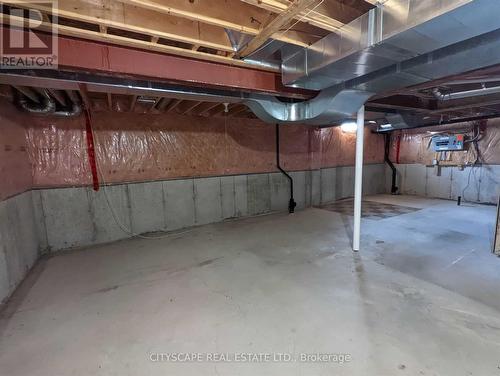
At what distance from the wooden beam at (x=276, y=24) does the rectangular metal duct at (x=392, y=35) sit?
451mm

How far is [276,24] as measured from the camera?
1685 mm

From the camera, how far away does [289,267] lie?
2.88 meters

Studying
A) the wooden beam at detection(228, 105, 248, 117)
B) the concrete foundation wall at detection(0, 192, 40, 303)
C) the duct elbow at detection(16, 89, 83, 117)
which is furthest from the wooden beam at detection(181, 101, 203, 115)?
the concrete foundation wall at detection(0, 192, 40, 303)

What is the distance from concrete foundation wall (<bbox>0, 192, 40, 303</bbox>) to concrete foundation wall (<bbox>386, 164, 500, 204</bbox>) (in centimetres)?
881

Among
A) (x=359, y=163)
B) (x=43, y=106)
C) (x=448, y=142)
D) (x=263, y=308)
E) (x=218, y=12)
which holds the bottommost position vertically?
(x=263, y=308)

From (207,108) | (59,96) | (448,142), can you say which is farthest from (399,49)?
(448,142)

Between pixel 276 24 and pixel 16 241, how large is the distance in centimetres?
323

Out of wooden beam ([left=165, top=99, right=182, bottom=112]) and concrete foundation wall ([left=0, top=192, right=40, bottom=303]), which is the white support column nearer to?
wooden beam ([left=165, top=99, right=182, bottom=112])

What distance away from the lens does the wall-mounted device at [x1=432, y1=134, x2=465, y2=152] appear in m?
6.39

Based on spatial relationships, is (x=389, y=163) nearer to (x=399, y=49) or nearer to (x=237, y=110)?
(x=237, y=110)

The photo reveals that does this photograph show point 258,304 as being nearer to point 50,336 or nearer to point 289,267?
point 289,267

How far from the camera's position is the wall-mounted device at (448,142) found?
639 centimetres

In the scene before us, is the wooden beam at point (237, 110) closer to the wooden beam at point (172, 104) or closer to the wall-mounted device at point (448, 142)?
the wooden beam at point (172, 104)

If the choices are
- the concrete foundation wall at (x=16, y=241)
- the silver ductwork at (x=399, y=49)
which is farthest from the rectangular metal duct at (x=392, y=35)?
the concrete foundation wall at (x=16, y=241)
